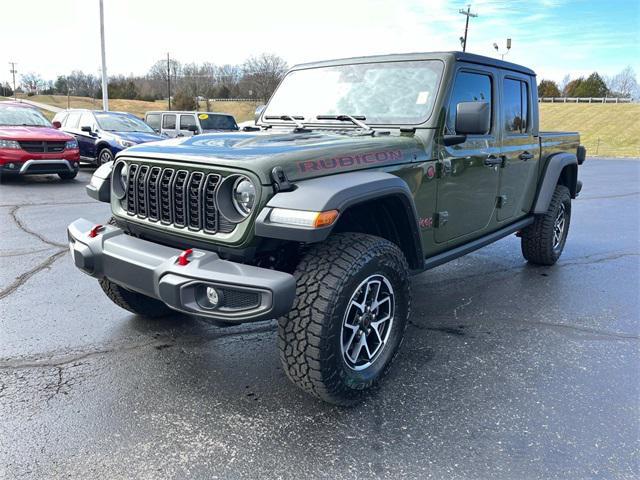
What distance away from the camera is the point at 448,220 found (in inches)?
145

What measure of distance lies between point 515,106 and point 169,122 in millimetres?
14208

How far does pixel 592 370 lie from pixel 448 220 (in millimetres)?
1323

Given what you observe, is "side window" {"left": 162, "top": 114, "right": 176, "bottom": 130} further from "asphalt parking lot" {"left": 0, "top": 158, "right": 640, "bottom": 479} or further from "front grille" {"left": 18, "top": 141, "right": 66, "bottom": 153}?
→ "asphalt parking lot" {"left": 0, "top": 158, "right": 640, "bottom": 479}

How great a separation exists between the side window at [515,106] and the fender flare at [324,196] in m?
2.05

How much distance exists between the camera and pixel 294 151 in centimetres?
271

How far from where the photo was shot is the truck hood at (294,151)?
2600 millimetres

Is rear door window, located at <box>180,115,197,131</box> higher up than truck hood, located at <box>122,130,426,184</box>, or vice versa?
rear door window, located at <box>180,115,197,131</box>

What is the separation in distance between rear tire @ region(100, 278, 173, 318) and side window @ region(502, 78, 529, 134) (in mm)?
3188

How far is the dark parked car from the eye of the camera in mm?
12289

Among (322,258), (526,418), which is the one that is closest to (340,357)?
(322,258)

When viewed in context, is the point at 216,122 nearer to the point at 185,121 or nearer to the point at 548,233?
the point at 185,121

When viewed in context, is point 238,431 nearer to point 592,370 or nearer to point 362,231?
point 362,231

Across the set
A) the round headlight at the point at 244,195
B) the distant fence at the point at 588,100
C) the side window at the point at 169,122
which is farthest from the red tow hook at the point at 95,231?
the distant fence at the point at 588,100

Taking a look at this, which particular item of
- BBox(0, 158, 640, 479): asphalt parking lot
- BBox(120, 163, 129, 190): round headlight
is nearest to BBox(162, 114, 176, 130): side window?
BBox(0, 158, 640, 479): asphalt parking lot
